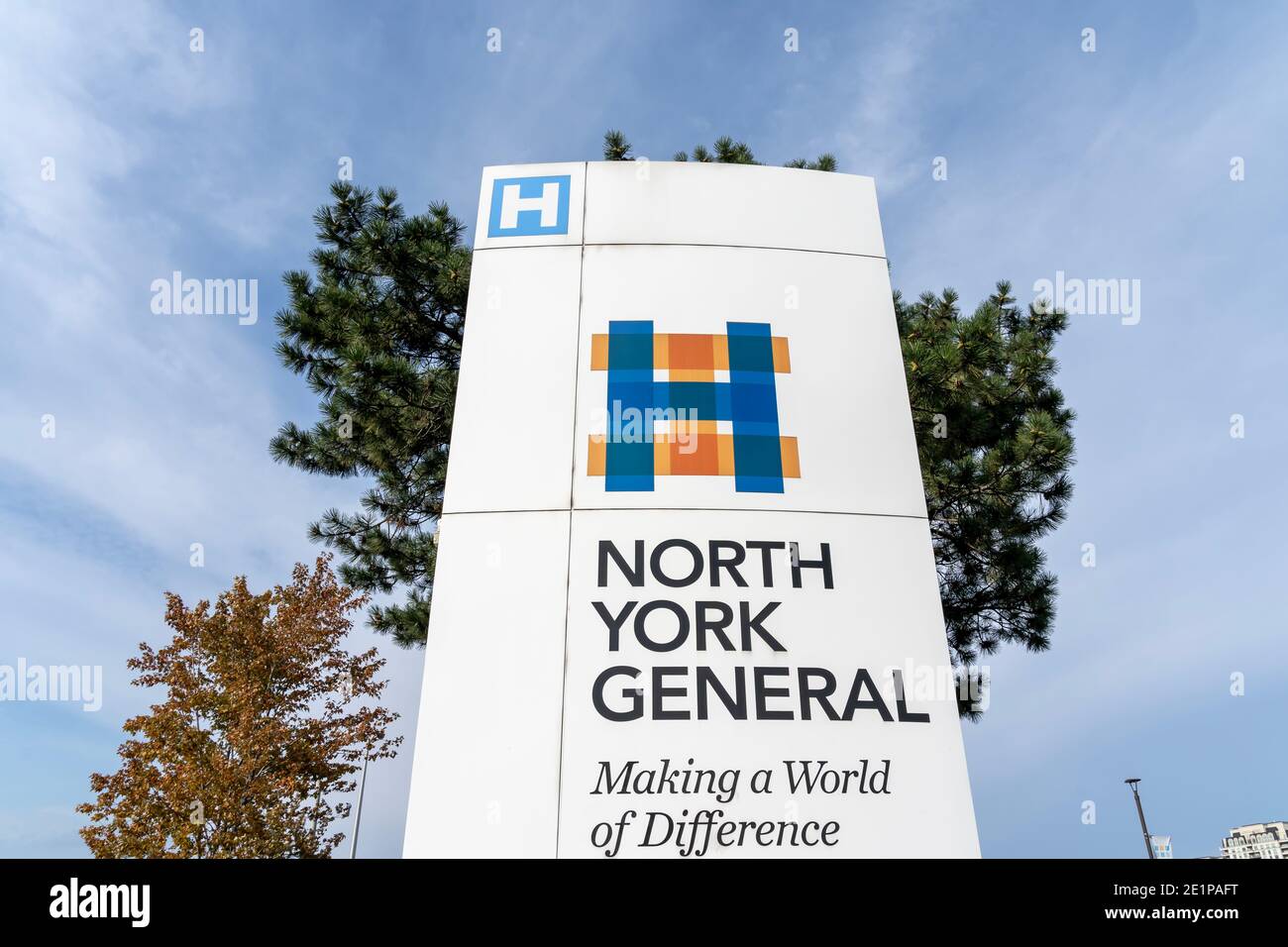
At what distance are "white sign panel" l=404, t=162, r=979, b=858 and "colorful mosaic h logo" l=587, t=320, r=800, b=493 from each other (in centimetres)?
1

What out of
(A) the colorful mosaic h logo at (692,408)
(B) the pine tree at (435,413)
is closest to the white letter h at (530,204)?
(A) the colorful mosaic h logo at (692,408)

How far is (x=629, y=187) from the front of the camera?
4.37 meters

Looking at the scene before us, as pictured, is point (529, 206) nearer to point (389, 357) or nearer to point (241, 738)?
point (389, 357)

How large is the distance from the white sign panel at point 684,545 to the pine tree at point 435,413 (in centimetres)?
326

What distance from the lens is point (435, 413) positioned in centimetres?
753

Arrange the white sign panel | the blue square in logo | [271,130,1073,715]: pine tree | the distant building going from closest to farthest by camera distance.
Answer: the white sign panel < the blue square in logo < [271,130,1073,715]: pine tree < the distant building

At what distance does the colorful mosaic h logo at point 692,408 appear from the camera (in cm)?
369

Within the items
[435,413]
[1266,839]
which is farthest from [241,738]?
[1266,839]

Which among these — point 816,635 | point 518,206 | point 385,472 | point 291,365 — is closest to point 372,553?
point 385,472

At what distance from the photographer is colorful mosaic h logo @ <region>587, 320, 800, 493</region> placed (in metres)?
3.69

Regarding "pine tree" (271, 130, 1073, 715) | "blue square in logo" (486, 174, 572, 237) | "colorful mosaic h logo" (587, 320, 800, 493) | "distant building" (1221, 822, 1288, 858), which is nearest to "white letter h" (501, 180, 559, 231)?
Result: "blue square in logo" (486, 174, 572, 237)

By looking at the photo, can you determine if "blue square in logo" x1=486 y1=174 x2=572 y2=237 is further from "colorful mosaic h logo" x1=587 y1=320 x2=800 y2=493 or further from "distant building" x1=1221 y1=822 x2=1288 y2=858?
"distant building" x1=1221 y1=822 x2=1288 y2=858
